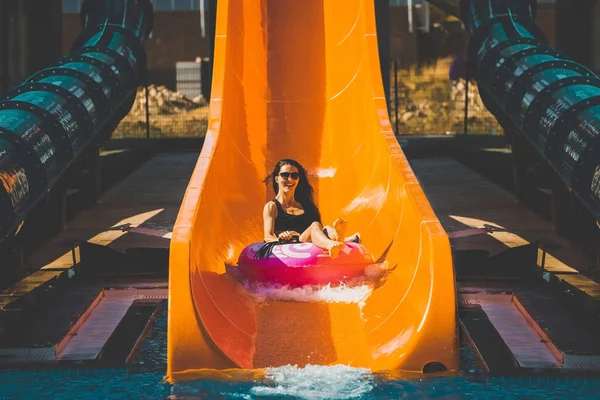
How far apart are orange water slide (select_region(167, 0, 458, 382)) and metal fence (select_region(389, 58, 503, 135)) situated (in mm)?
6496

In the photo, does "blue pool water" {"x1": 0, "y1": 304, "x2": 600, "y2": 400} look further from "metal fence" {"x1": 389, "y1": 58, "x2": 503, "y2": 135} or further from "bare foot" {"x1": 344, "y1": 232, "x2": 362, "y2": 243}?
"metal fence" {"x1": 389, "y1": 58, "x2": 503, "y2": 135}

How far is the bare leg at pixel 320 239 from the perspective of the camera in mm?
7871

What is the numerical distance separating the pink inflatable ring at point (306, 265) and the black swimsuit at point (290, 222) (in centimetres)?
38

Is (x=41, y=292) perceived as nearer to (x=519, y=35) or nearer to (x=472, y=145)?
(x=519, y=35)

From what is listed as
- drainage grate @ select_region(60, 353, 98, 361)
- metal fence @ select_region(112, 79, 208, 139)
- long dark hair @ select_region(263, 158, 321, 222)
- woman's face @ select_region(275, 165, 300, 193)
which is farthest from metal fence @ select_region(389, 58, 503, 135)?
drainage grate @ select_region(60, 353, 98, 361)

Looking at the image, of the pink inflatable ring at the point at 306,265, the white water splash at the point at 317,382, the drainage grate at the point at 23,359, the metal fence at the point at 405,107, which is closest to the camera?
the white water splash at the point at 317,382

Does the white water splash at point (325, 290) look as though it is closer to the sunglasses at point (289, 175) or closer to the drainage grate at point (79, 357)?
the sunglasses at point (289, 175)

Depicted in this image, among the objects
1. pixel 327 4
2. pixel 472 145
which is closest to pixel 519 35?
pixel 327 4

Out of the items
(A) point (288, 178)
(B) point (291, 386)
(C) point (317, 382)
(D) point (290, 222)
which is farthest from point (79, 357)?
(A) point (288, 178)

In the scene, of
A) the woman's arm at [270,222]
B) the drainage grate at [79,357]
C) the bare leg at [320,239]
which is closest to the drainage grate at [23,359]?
the drainage grate at [79,357]

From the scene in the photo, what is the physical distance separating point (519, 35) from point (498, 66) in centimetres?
86

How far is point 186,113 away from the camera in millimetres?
22953

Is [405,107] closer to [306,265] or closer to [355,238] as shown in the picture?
[355,238]

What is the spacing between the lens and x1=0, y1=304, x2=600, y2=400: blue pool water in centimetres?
643
